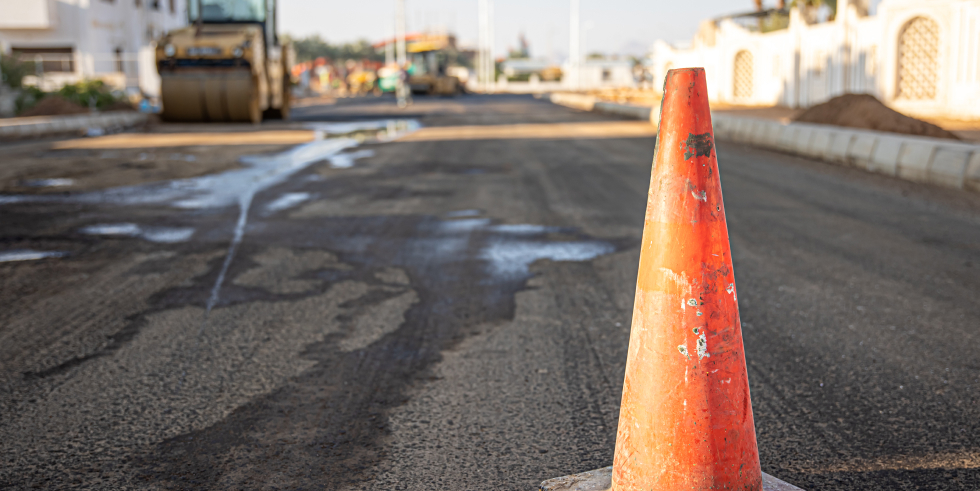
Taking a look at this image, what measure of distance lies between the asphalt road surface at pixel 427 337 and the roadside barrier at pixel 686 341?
46cm

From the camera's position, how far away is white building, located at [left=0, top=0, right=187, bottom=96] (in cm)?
3300

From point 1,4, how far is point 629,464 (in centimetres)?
3938

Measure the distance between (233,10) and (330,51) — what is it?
10935 centimetres

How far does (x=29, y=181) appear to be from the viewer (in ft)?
30.2

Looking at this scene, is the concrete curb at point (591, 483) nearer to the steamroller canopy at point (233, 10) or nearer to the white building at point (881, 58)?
the white building at point (881, 58)

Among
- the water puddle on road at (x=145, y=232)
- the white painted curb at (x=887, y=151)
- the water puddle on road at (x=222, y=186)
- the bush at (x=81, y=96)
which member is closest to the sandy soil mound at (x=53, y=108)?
the bush at (x=81, y=96)

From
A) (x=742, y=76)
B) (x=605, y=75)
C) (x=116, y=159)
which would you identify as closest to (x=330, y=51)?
(x=605, y=75)

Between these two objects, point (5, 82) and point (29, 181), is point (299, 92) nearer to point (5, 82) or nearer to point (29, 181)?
point (5, 82)

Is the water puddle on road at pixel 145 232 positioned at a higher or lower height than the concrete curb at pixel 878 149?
lower

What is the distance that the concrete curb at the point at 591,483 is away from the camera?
2.18m

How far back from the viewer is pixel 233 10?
67.7ft

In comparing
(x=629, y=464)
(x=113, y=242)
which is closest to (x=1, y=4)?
(x=113, y=242)

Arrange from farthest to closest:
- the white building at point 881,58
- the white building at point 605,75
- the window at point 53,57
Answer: the white building at point 605,75
the window at point 53,57
the white building at point 881,58

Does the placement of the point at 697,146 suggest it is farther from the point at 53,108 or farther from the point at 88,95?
the point at 88,95
